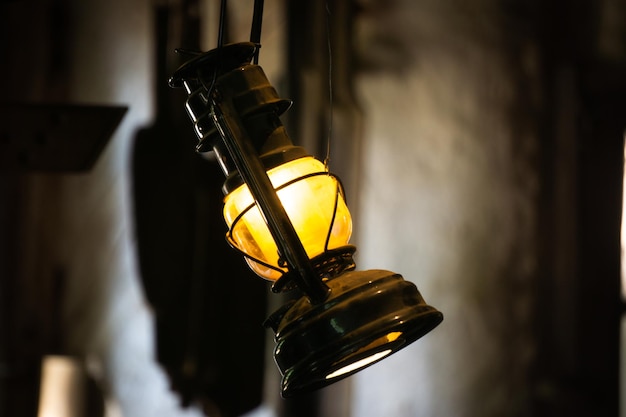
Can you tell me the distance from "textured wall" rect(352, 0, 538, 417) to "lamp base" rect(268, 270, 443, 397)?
44.3 inches

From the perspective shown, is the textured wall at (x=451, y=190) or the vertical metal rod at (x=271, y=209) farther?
the textured wall at (x=451, y=190)

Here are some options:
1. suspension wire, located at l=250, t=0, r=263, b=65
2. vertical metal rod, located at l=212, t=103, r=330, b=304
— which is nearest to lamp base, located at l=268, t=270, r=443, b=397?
vertical metal rod, located at l=212, t=103, r=330, b=304

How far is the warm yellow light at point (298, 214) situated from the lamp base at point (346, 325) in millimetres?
60

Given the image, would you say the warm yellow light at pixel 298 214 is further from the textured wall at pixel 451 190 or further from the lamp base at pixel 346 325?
the textured wall at pixel 451 190

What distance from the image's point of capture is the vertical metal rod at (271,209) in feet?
3.14

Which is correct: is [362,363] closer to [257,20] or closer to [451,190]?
[257,20]

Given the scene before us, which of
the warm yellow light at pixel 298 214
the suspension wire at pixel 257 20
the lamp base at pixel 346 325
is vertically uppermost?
the suspension wire at pixel 257 20

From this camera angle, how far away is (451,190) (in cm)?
220

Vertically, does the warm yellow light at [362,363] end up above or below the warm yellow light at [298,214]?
below

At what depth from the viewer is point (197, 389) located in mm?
2330

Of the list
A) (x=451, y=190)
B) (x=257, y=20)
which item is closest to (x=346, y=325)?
(x=257, y=20)

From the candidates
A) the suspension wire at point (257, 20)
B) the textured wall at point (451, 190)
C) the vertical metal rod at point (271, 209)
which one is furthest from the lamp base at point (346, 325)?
the textured wall at point (451, 190)

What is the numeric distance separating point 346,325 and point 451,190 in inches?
50.7

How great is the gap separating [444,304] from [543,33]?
0.80 m
